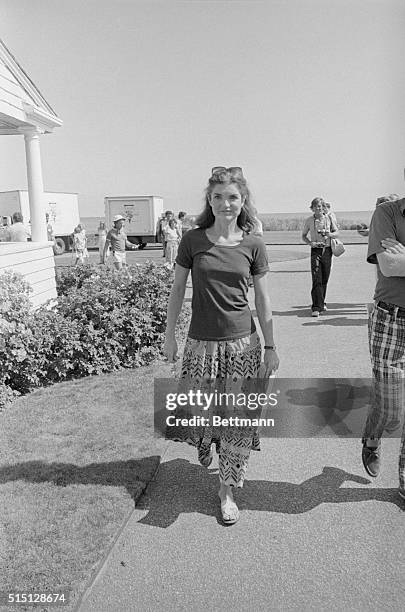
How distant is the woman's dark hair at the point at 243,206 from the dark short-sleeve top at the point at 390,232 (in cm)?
66

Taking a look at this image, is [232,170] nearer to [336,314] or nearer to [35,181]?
[336,314]

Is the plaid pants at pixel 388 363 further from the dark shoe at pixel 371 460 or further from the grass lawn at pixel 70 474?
the grass lawn at pixel 70 474

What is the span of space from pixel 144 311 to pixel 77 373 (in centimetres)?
102

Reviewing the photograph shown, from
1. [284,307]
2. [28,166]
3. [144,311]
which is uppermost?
[28,166]

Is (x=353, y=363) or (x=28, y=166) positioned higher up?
(x=28, y=166)

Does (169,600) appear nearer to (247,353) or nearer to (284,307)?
(247,353)

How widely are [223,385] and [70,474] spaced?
1227mm

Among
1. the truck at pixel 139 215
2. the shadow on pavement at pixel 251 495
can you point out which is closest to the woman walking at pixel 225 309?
the shadow on pavement at pixel 251 495

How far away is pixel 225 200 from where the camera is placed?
110 inches

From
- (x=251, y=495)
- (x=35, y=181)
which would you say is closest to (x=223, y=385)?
(x=251, y=495)

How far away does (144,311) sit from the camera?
6055 millimetres

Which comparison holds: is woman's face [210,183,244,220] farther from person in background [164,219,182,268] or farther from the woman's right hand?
person in background [164,219,182,268]

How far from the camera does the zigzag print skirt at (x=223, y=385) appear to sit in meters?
2.93

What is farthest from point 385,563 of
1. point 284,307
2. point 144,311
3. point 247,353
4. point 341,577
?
point 284,307
